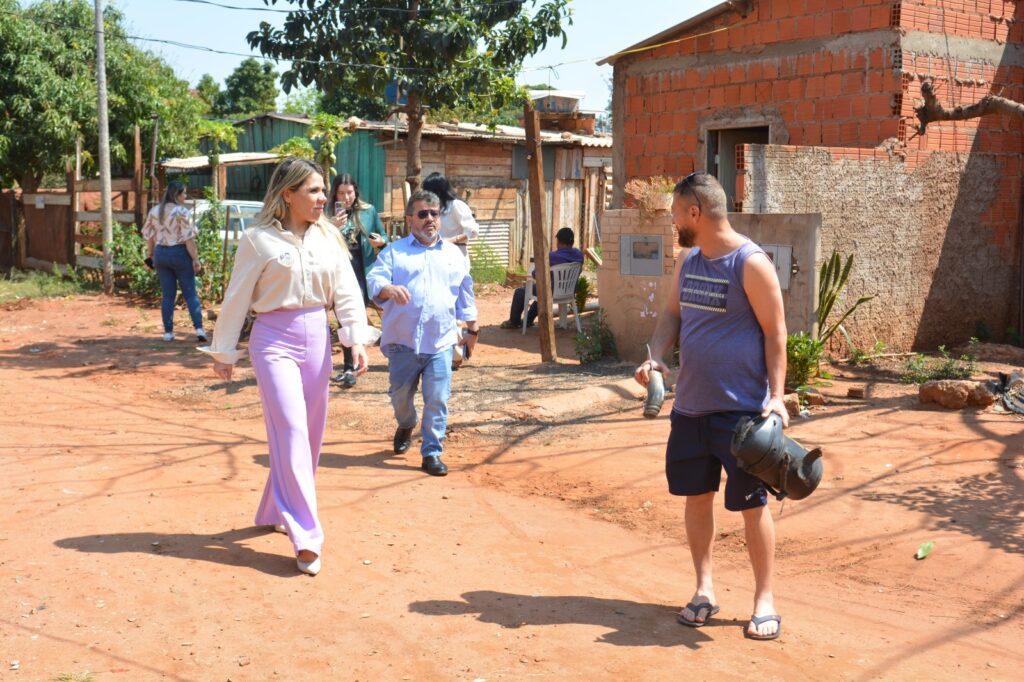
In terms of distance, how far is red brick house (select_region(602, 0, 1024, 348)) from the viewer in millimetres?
10273

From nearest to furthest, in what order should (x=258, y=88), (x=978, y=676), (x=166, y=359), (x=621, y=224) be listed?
(x=978, y=676), (x=621, y=224), (x=166, y=359), (x=258, y=88)

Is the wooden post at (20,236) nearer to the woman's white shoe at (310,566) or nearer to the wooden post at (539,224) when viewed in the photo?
the wooden post at (539,224)

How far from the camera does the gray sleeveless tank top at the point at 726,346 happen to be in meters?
4.04

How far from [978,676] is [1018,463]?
3.16 metres

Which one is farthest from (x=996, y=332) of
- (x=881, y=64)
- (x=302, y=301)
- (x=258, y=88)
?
(x=258, y=88)

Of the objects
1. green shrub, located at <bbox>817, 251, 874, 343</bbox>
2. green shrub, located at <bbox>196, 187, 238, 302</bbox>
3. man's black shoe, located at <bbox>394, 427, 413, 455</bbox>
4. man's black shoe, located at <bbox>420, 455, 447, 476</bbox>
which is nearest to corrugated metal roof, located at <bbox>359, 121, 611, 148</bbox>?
green shrub, located at <bbox>196, 187, 238, 302</bbox>

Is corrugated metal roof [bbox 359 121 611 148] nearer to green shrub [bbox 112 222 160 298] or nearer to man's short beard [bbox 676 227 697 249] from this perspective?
green shrub [bbox 112 222 160 298]

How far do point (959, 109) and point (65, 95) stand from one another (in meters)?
16.9

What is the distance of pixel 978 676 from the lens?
153 inches

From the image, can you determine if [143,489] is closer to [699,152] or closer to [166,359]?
[166,359]

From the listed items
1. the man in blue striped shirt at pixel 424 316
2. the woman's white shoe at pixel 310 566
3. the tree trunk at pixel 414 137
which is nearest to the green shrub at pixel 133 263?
the tree trunk at pixel 414 137

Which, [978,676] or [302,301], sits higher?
[302,301]

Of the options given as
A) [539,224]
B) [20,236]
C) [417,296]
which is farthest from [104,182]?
[417,296]

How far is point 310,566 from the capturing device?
15.7 feet
